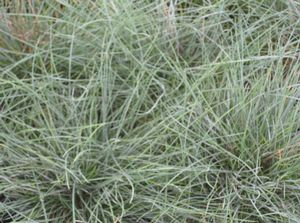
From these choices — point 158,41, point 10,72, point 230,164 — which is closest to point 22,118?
point 10,72

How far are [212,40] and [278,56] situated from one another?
185 millimetres

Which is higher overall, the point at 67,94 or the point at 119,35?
the point at 119,35

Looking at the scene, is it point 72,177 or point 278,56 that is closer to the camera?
point 72,177

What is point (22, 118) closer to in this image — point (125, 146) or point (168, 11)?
point (125, 146)

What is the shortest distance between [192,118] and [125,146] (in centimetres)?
18

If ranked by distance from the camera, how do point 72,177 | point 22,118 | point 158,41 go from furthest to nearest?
point 158,41 → point 22,118 → point 72,177

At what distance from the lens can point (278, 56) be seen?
150cm

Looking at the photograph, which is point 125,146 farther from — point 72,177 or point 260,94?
point 260,94

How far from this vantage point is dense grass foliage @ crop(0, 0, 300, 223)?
1355 mm

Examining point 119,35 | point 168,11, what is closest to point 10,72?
point 119,35

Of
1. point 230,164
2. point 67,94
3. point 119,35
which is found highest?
point 119,35

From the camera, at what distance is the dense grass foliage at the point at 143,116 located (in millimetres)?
1355

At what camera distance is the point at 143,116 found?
1.48 metres

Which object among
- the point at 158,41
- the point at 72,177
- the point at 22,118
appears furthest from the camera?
the point at 158,41
